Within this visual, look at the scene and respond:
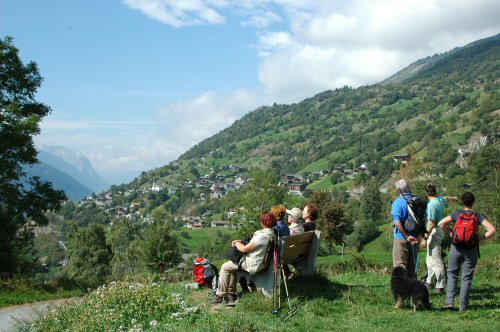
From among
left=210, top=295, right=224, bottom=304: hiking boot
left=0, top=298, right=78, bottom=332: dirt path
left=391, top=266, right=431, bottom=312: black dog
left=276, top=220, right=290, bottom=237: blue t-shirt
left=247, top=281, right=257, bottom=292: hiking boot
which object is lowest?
left=0, top=298, right=78, bottom=332: dirt path

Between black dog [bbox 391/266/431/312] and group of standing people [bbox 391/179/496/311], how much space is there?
1.35ft

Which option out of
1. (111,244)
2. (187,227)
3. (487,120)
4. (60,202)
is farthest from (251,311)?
(487,120)

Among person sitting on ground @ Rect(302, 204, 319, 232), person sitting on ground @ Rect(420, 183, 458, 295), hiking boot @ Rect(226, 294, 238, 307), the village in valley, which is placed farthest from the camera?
the village in valley

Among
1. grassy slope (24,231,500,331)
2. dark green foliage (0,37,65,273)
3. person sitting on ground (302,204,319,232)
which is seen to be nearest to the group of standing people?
grassy slope (24,231,500,331)

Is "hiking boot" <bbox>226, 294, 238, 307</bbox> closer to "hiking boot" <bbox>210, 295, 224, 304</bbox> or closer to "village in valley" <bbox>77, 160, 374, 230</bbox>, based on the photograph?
"hiking boot" <bbox>210, 295, 224, 304</bbox>

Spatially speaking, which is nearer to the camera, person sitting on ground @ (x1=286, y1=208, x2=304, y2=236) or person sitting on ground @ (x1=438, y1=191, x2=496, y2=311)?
person sitting on ground @ (x1=438, y1=191, x2=496, y2=311)

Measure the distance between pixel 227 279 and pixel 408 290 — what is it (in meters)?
2.99

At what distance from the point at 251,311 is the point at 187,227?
399 ft

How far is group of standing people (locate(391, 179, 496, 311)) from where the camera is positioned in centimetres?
736

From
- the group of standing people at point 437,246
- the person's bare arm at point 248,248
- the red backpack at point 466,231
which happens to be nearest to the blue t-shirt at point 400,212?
the group of standing people at point 437,246

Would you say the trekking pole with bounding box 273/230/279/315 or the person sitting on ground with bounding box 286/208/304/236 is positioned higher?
the person sitting on ground with bounding box 286/208/304/236

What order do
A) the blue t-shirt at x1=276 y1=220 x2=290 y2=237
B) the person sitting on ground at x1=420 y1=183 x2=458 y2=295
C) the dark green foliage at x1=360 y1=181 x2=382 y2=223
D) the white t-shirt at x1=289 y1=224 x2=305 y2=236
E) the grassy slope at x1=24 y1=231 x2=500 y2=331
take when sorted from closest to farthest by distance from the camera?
the grassy slope at x1=24 y1=231 x2=500 y2=331 < the person sitting on ground at x1=420 y1=183 x2=458 y2=295 < the blue t-shirt at x1=276 y1=220 x2=290 y2=237 < the white t-shirt at x1=289 y1=224 x2=305 y2=236 < the dark green foliage at x1=360 y1=181 x2=382 y2=223

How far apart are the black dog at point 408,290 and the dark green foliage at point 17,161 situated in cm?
1223

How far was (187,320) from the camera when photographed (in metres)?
7.02
